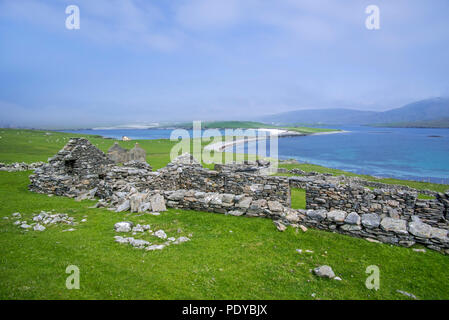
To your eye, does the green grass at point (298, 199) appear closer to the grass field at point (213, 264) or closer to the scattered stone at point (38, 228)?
the grass field at point (213, 264)

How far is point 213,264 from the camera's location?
705 cm

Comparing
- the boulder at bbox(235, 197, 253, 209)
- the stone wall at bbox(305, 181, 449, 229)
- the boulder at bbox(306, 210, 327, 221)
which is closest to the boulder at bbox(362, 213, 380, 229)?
the boulder at bbox(306, 210, 327, 221)

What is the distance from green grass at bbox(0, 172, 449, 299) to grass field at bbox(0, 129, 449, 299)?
0.08ft

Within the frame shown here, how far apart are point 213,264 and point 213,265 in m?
0.05

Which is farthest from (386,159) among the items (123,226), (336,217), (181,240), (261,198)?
(123,226)

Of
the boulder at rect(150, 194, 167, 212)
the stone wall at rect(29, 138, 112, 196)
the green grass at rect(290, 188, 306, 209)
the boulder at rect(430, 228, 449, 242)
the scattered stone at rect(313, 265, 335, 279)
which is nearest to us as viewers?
the scattered stone at rect(313, 265, 335, 279)

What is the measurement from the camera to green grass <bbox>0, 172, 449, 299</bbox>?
5816mm

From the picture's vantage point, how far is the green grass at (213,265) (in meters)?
5.82

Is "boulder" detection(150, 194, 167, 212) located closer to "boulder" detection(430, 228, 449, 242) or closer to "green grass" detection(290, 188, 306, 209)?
"green grass" detection(290, 188, 306, 209)

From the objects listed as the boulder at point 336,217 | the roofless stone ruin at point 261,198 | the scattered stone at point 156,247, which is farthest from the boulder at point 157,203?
→ the boulder at point 336,217

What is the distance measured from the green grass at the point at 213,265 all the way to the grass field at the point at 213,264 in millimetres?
26

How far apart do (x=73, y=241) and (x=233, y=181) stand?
943 cm
